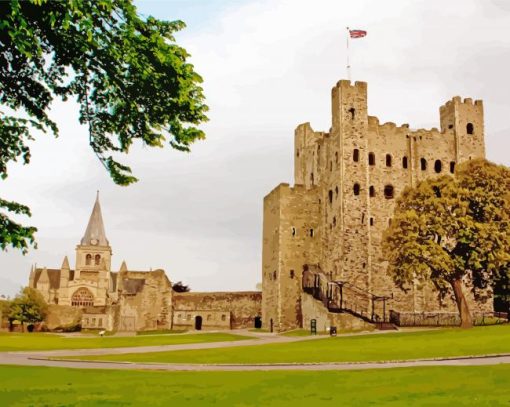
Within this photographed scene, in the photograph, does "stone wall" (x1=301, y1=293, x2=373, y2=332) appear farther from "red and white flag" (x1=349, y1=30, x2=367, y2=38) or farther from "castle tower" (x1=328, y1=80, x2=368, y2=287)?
"red and white flag" (x1=349, y1=30, x2=367, y2=38)

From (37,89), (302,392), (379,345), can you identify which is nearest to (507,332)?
(379,345)

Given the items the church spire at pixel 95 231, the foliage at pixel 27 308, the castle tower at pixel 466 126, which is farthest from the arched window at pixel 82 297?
the castle tower at pixel 466 126

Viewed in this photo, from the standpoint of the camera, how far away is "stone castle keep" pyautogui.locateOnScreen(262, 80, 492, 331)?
54.4 meters

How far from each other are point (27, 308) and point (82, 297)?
62408 millimetres

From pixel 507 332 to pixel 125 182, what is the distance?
80.1ft

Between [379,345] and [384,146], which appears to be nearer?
[379,345]

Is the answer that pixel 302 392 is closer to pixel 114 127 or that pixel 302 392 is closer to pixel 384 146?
pixel 114 127

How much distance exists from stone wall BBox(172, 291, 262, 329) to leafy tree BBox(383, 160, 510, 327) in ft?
89.3

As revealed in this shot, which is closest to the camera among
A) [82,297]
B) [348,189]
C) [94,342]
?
[94,342]

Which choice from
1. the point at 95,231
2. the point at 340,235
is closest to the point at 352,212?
the point at 340,235

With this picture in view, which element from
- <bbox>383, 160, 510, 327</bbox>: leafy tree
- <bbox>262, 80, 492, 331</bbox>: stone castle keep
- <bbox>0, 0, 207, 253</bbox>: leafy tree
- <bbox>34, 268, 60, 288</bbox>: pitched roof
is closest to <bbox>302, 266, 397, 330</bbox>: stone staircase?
<bbox>262, 80, 492, 331</bbox>: stone castle keep

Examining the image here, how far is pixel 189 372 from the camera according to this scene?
20.8 metres

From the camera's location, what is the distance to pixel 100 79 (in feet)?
48.1

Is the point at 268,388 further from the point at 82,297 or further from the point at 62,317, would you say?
the point at 82,297
